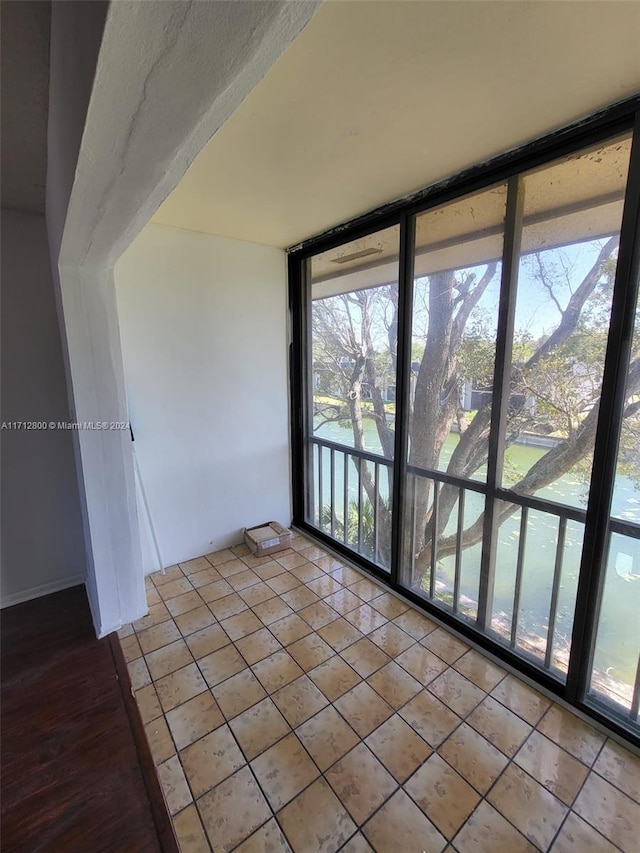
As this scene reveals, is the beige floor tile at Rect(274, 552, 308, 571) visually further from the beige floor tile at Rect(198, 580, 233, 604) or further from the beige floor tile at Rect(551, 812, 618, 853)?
the beige floor tile at Rect(551, 812, 618, 853)

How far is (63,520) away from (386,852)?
2.39 m

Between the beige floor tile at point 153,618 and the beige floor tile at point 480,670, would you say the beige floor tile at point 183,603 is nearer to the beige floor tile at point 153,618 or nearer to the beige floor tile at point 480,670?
the beige floor tile at point 153,618

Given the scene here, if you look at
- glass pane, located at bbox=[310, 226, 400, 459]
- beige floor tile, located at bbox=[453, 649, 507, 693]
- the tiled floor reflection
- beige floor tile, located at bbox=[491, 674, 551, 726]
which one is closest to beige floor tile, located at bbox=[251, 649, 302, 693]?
the tiled floor reflection

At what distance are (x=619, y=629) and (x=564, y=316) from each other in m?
1.30

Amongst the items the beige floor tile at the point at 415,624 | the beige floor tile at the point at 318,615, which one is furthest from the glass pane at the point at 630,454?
the beige floor tile at the point at 318,615

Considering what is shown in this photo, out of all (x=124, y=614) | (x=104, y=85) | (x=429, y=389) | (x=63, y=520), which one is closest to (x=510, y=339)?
(x=429, y=389)

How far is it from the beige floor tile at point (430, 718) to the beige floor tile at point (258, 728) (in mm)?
517

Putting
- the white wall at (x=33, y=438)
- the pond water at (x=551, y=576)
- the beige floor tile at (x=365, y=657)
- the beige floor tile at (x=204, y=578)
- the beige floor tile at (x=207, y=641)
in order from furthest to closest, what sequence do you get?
the beige floor tile at (x=204, y=578), the white wall at (x=33, y=438), the beige floor tile at (x=207, y=641), the beige floor tile at (x=365, y=657), the pond water at (x=551, y=576)

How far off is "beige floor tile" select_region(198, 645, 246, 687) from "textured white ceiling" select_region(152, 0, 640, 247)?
7.55 ft

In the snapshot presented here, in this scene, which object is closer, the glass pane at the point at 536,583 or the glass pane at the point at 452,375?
the glass pane at the point at 536,583

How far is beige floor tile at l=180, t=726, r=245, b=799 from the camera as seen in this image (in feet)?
4.40

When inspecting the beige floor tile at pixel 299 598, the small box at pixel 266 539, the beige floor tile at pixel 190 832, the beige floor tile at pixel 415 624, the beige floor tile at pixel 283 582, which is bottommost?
the beige floor tile at pixel 190 832

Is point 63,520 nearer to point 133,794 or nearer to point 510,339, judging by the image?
point 133,794

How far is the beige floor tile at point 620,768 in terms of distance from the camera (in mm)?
1317
